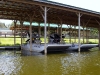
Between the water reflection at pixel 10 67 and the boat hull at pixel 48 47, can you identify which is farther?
the boat hull at pixel 48 47

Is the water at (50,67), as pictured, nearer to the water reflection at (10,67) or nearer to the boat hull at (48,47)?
the water reflection at (10,67)

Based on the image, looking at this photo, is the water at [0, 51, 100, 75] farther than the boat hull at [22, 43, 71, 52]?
No

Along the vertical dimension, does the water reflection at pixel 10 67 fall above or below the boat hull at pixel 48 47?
A: below

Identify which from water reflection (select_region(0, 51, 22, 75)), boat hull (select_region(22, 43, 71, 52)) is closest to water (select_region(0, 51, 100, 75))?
water reflection (select_region(0, 51, 22, 75))

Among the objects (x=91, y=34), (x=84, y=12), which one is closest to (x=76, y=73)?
(x=84, y=12)

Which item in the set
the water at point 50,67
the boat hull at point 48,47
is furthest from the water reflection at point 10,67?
the boat hull at point 48,47

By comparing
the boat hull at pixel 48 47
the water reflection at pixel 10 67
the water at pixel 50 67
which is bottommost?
the water at pixel 50 67

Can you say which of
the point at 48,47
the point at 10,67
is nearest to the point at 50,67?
the point at 10,67

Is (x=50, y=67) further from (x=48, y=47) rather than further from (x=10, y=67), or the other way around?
(x=48, y=47)

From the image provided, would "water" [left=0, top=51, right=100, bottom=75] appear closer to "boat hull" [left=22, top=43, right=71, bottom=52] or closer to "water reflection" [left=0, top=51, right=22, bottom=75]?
"water reflection" [left=0, top=51, right=22, bottom=75]

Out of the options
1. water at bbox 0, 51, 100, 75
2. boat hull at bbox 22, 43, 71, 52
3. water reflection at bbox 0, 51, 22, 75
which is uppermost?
boat hull at bbox 22, 43, 71, 52

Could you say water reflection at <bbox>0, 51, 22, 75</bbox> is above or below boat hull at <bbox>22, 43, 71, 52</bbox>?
below

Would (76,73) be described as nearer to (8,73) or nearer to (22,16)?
(8,73)

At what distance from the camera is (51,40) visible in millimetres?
21469
